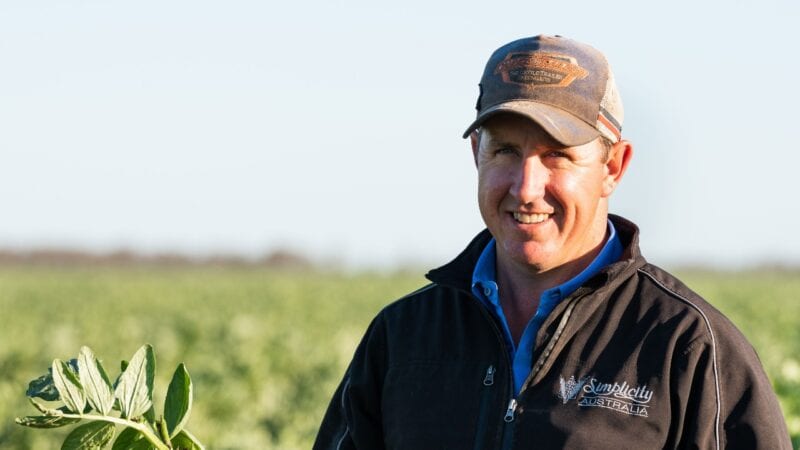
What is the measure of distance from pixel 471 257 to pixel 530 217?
34 centimetres

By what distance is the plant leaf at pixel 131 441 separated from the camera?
260cm

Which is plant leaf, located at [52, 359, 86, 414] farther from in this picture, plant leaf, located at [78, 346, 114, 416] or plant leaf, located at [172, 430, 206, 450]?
plant leaf, located at [172, 430, 206, 450]

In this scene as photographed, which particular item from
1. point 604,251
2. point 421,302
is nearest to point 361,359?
point 421,302

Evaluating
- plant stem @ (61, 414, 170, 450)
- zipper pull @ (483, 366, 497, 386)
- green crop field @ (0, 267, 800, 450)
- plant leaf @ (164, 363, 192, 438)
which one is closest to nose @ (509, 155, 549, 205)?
zipper pull @ (483, 366, 497, 386)

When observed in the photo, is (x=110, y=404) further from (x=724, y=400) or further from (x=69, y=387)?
(x=724, y=400)

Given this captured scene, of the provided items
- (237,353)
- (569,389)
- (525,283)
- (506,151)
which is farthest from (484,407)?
(237,353)

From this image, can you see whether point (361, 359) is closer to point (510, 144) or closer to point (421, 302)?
point (421, 302)

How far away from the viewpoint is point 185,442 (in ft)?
8.80

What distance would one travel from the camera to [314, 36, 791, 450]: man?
2.71 metres

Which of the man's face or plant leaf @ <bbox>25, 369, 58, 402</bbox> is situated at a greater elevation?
the man's face

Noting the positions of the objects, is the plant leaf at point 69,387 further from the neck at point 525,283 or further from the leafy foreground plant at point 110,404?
the neck at point 525,283

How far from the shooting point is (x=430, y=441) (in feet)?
9.61

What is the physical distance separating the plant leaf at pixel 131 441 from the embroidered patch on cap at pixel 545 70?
1.06 metres

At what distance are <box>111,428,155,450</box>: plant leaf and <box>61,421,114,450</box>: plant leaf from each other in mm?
35
